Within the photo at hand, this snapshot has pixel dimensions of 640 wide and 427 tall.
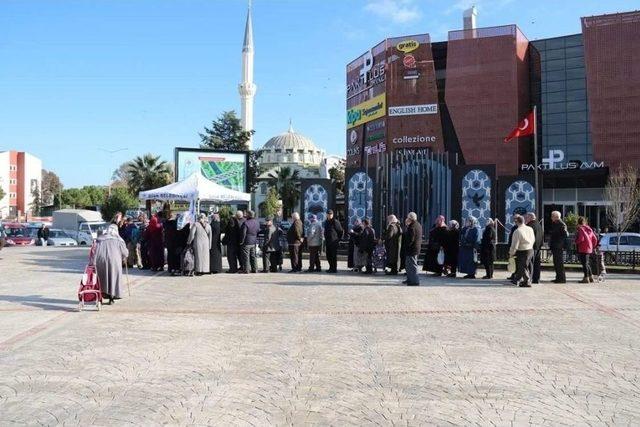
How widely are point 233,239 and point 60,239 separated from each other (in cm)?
2321

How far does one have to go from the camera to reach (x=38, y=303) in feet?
34.3

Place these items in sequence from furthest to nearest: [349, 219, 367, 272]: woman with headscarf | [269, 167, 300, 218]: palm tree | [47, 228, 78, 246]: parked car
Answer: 1. [269, 167, 300, 218]: palm tree
2. [47, 228, 78, 246]: parked car
3. [349, 219, 367, 272]: woman with headscarf

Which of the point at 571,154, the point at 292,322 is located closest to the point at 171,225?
the point at 292,322

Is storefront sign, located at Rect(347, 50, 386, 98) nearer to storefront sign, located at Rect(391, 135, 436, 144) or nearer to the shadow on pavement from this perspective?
storefront sign, located at Rect(391, 135, 436, 144)

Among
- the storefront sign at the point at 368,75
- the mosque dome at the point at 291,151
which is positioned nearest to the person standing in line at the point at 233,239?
the storefront sign at the point at 368,75

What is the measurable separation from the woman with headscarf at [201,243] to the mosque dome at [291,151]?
11589 cm

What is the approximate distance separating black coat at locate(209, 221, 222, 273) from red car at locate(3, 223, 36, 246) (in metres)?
22.7

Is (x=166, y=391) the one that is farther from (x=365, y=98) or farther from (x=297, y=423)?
(x=365, y=98)

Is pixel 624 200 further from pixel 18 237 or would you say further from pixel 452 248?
pixel 18 237

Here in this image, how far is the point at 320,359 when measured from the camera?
6.62 metres

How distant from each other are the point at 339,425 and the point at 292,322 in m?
4.36

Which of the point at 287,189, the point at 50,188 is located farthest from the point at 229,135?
the point at 50,188

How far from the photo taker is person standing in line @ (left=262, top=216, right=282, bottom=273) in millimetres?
16422

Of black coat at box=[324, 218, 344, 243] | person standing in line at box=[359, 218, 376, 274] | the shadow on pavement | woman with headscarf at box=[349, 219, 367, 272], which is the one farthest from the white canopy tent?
the shadow on pavement
